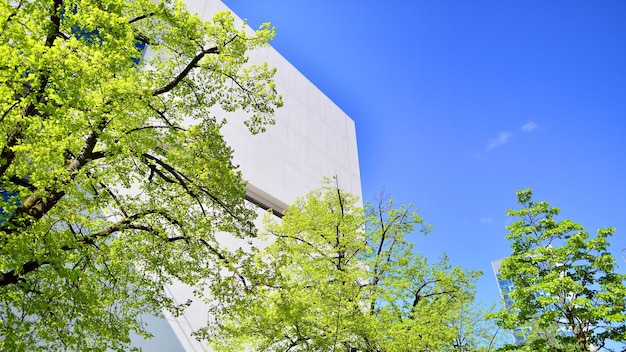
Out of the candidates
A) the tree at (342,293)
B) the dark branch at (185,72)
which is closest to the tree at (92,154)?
the dark branch at (185,72)

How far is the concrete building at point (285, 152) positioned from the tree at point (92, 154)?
8263 millimetres

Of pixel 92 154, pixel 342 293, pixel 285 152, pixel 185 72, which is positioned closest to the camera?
pixel 92 154

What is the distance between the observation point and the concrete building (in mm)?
17094

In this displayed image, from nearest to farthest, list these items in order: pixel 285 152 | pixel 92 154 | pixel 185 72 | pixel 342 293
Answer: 1. pixel 92 154
2. pixel 185 72
3. pixel 342 293
4. pixel 285 152

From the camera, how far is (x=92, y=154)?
7961mm

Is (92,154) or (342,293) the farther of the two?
(342,293)

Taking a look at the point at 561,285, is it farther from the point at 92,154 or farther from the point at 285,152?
the point at 285,152

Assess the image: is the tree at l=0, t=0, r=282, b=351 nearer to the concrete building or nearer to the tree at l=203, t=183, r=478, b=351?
the tree at l=203, t=183, r=478, b=351

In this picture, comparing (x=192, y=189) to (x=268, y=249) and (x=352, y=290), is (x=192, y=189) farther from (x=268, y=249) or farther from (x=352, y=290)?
(x=352, y=290)

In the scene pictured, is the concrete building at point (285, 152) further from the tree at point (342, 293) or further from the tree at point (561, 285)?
the tree at point (561, 285)

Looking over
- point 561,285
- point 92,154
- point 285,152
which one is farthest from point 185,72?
point 285,152

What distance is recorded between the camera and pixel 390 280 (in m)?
13.4

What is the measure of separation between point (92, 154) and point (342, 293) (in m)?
7.51

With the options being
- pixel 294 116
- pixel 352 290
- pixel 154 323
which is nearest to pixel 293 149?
pixel 294 116
